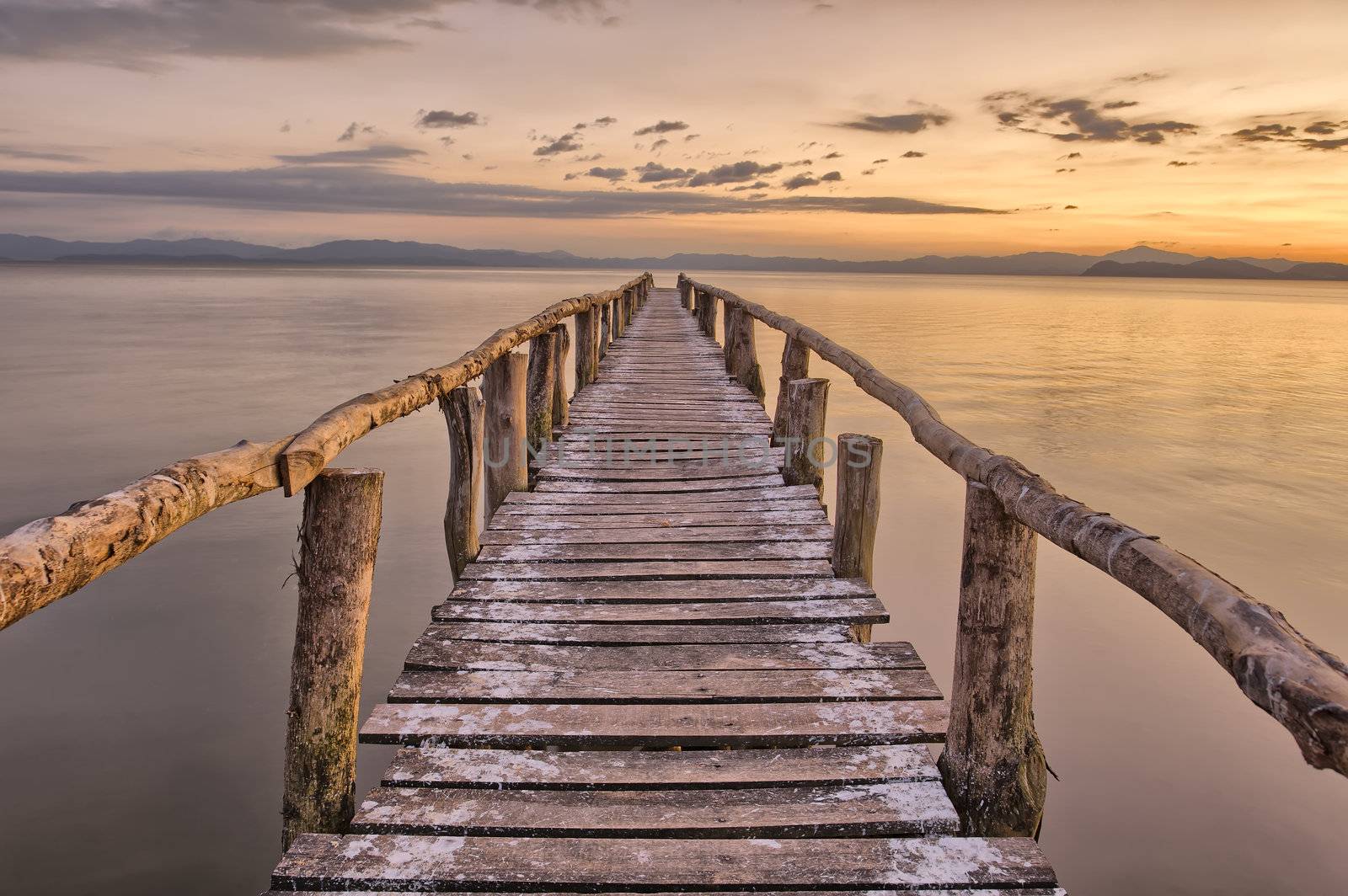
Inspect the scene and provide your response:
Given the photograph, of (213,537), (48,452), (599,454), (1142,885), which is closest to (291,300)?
(48,452)

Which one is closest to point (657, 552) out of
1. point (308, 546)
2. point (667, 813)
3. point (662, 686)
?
point (662, 686)

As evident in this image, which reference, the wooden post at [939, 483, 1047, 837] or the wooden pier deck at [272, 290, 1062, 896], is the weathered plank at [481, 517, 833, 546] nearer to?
the wooden pier deck at [272, 290, 1062, 896]

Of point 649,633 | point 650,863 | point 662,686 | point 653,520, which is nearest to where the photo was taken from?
point 650,863

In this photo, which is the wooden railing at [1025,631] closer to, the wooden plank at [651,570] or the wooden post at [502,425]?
the wooden plank at [651,570]

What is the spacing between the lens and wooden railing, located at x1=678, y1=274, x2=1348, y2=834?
1.21 meters

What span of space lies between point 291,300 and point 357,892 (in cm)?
6256

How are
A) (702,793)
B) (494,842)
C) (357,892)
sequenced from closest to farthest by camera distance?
(357,892)
(494,842)
(702,793)

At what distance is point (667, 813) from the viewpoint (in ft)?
7.76

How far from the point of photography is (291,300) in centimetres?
5750

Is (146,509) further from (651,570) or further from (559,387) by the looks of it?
(559,387)

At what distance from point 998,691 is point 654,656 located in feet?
4.61

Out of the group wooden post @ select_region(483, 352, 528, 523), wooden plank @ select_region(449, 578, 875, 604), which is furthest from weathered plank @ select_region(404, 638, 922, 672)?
wooden post @ select_region(483, 352, 528, 523)

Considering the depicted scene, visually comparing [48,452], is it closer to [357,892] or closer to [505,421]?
[505,421]

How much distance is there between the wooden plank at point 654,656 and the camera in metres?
3.21
